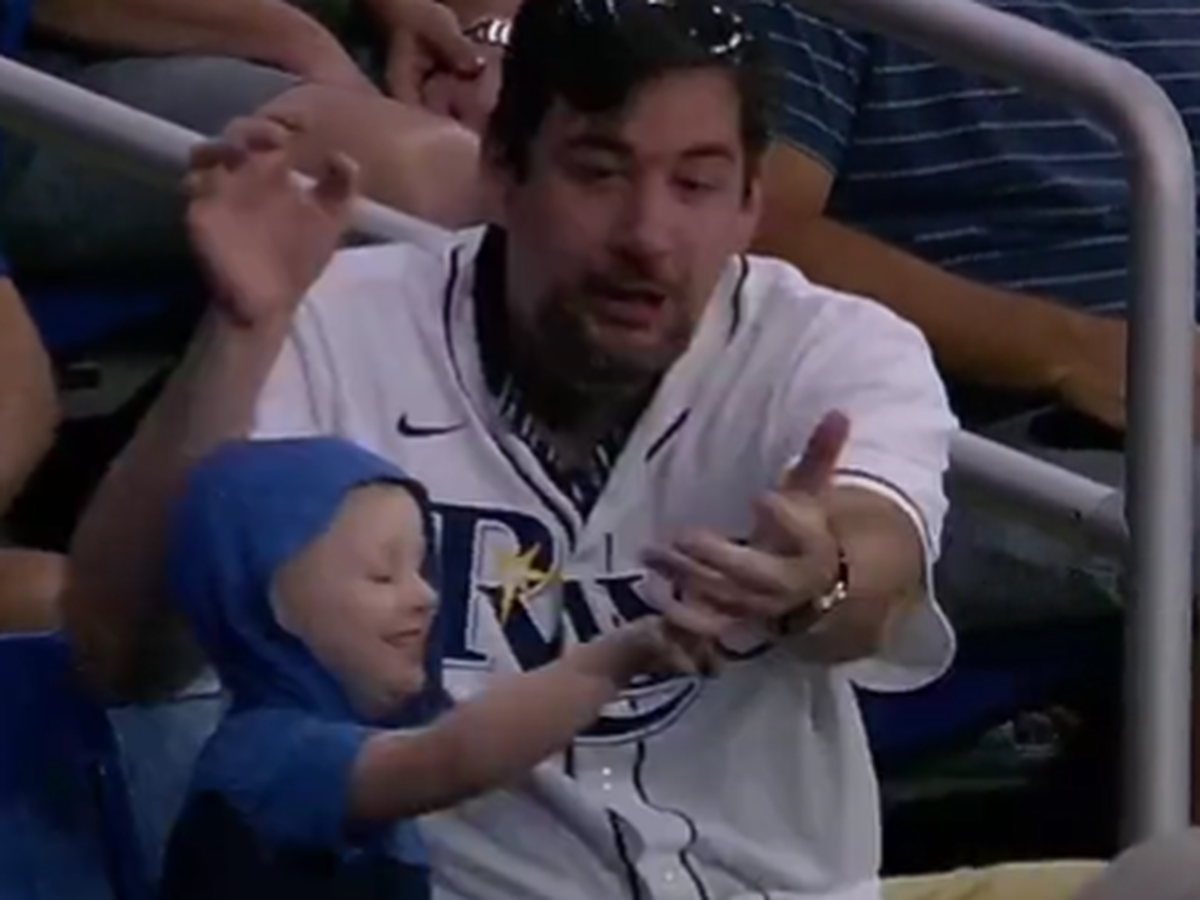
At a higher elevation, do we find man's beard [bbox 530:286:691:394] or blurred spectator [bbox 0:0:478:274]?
man's beard [bbox 530:286:691:394]

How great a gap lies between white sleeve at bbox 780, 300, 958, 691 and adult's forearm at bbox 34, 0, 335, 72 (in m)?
0.74

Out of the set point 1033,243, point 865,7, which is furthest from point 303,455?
point 1033,243

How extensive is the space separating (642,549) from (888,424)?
131 mm

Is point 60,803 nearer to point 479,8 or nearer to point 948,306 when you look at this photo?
point 948,306

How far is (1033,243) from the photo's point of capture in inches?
91.5

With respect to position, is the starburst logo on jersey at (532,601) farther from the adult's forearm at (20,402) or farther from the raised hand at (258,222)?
the adult's forearm at (20,402)

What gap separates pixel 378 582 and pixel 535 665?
0.45ft

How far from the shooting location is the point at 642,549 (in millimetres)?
1541

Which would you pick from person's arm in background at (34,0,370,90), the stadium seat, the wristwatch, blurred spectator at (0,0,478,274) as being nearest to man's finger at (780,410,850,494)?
the stadium seat

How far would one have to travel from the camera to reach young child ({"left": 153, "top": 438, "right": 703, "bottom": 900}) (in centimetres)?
140

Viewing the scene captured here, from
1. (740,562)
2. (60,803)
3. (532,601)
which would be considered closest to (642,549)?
(532,601)

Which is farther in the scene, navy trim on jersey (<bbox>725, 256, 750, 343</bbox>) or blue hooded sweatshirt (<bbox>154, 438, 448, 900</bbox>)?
navy trim on jersey (<bbox>725, 256, 750, 343</bbox>)

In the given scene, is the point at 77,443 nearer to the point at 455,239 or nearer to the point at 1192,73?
the point at 455,239

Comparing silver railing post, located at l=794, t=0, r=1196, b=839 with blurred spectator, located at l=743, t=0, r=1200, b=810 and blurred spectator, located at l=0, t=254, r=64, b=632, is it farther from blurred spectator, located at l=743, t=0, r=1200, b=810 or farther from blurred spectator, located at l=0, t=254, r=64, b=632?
blurred spectator, located at l=0, t=254, r=64, b=632
